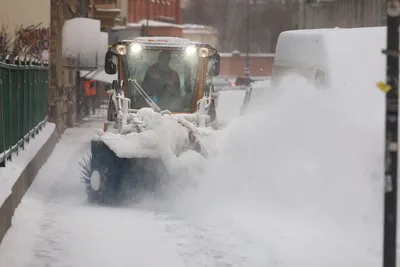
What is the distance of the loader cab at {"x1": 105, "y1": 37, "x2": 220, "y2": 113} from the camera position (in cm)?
1484

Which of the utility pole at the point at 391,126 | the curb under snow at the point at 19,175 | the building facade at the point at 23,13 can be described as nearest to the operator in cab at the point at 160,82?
the curb under snow at the point at 19,175

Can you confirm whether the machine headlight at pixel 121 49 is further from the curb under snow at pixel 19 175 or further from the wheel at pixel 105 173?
the wheel at pixel 105 173

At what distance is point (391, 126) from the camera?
5.70 m

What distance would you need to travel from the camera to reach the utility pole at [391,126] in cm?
561

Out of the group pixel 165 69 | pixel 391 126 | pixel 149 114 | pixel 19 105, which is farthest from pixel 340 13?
pixel 391 126

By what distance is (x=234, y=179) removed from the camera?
39.5 feet

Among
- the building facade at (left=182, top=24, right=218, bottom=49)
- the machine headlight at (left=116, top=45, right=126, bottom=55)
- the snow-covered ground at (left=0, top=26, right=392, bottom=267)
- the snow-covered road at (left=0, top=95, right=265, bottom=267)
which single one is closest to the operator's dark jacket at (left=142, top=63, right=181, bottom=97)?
the machine headlight at (left=116, top=45, right=126, bottom=55)

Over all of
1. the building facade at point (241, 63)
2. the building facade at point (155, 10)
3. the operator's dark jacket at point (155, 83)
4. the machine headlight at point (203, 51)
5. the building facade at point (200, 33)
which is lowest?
the building facade at point (241, 63)

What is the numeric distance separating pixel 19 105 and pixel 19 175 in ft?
9.50

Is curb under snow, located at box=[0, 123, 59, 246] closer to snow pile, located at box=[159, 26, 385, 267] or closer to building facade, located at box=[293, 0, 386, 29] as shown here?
snow pile, located at box=[159, 26, 385, 267]

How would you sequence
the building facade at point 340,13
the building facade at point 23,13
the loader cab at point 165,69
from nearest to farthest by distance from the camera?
the loader cab at point 165,69
the building facade at point 23,13
the building facade at point 340,13

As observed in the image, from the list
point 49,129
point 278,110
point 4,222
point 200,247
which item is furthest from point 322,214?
point 49,129

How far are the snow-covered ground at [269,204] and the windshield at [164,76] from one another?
186cm

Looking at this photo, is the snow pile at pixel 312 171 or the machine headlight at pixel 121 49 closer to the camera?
the snow pile at pixel 312 171
